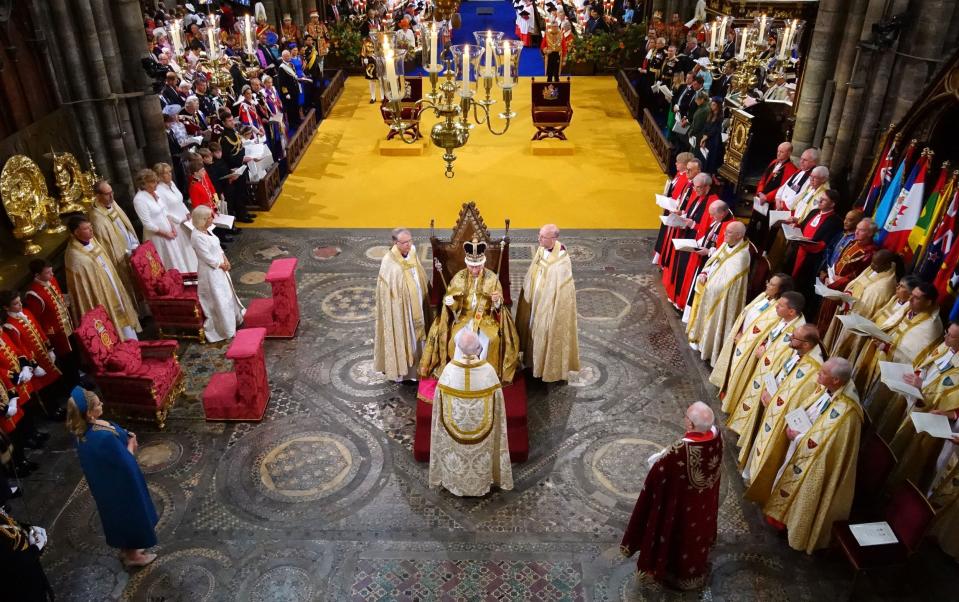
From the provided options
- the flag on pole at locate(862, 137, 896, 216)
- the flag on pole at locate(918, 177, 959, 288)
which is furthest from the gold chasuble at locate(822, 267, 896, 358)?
the flag on pole at locate(862, 137, 896, 216)

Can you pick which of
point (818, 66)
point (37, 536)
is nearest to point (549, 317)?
point (37, 536)

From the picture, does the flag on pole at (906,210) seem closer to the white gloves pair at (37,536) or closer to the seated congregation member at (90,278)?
the white gloves pair at (37,536)

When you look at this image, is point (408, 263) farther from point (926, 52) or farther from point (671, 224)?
point (926, 52)

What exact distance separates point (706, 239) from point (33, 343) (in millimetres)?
7489

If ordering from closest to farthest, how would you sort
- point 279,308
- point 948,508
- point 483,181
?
1. point 948,508
2. point 279,308
3. point 483,181

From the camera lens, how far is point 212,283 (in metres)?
9.24

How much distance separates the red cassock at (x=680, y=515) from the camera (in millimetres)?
5449

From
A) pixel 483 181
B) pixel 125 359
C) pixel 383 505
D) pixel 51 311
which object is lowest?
pixel 383 505

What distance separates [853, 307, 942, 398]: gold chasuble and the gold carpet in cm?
575

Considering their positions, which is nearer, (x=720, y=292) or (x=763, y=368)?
(x=763, y=368)

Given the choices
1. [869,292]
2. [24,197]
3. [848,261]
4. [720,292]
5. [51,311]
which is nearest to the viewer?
[869,292]

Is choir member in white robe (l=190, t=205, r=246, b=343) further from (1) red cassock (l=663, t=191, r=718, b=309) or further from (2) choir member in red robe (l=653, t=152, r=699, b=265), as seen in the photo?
(2) choir member in red robe (l=653, t=152, r=699, b=265)

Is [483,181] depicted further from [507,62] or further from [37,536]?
[37,536]

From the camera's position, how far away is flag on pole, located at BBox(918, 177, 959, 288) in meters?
7.55
